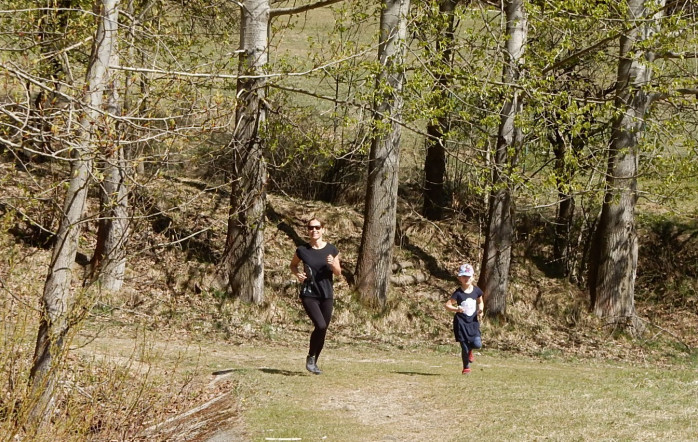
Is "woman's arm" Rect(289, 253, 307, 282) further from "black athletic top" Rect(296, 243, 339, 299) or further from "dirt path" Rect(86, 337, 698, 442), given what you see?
"dirt path" Rect(86, 337, 698, 442)

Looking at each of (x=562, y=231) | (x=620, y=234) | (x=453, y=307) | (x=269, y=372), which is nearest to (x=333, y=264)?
(x=453, y=307)

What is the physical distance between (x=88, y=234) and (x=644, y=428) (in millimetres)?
14823

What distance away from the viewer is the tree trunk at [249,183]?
Answer: 54.6 feet

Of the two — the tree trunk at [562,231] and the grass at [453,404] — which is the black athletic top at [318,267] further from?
the tree trunk at [562,231]

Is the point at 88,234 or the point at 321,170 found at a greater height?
the point at 321,170

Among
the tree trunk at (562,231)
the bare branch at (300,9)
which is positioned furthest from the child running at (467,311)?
the tree trunk at (562,231)

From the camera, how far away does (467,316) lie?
36.9ft

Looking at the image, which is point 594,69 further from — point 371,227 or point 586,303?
point 371,227

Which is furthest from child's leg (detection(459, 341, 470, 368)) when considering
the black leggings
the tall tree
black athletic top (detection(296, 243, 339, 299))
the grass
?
the tall tree

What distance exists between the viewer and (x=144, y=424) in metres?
9.81

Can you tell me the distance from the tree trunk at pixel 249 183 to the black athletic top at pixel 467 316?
6.43m

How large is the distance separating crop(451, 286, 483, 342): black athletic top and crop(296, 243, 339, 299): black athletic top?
5.89ft

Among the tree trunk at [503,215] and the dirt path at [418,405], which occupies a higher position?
the tree trunk at [503,215]

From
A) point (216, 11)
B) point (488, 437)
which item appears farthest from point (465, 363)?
point (216, 11)
